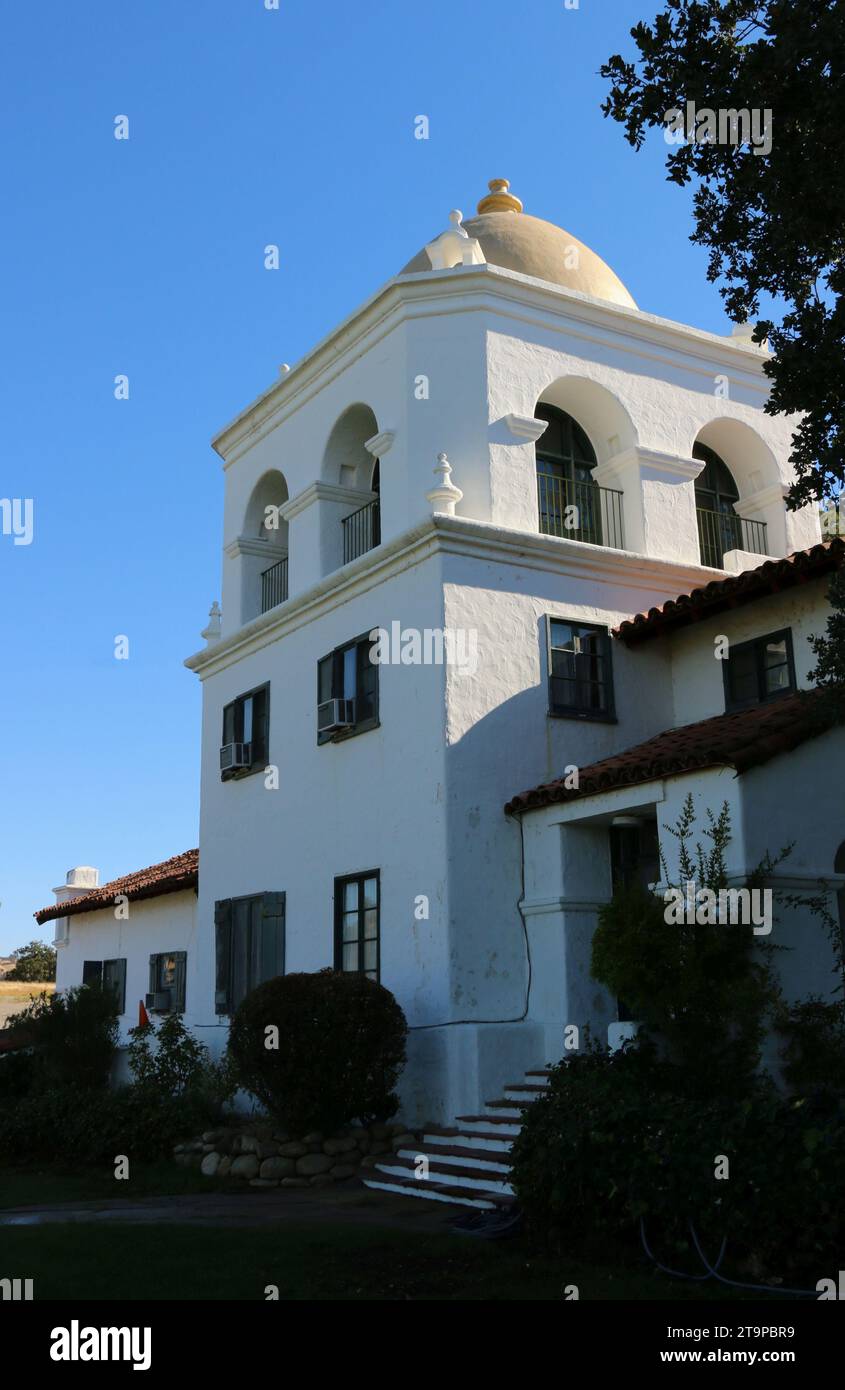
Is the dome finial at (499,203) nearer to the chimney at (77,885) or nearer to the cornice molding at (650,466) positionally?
the cornice molding at (650,466)

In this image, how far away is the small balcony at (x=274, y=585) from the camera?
61.7 feet

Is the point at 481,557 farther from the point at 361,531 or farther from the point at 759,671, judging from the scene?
the point at 759,671

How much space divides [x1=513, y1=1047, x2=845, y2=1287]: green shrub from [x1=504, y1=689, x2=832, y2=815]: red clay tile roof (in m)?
3.13

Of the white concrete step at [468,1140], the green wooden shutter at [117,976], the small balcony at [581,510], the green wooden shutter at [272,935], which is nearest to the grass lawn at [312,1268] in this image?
the white concrete step at [468,1140]

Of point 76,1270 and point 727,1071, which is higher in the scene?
point 727,1071

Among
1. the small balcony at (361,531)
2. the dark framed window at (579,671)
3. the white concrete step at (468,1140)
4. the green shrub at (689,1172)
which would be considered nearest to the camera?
the green shrub at (689,1172)

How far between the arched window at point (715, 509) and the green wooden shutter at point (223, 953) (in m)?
8.16

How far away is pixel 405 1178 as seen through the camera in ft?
38.6

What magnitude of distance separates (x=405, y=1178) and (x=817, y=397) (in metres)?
7.73

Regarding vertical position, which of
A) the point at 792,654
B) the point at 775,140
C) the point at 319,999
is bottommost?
the point at 319,999

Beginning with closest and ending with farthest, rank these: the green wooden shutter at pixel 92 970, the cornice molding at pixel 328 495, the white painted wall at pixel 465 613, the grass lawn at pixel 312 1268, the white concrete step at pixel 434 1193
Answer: the grass lawn at pixel 312 1268, the white concrete step at pixel 434 1193, the white painted wall at pixel 465 613, the cornice molding at pixel 328 495, the green wooden shutter at pixel 92 970
